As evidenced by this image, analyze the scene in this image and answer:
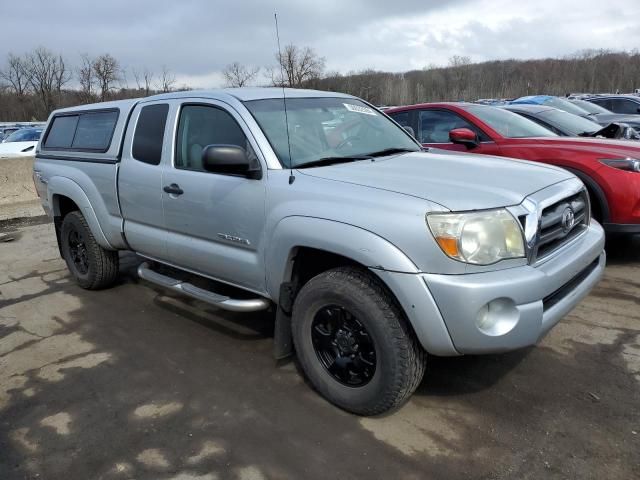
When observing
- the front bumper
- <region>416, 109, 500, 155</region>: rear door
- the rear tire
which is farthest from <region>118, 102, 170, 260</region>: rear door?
<region>416, 109, 500, 155</region>: rear door

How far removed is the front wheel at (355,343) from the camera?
9.12ft

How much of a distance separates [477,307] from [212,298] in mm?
1908

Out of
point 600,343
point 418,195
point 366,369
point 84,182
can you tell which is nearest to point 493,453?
point 366,369

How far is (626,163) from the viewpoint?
16.9 feet

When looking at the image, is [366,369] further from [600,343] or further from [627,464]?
[600,343]

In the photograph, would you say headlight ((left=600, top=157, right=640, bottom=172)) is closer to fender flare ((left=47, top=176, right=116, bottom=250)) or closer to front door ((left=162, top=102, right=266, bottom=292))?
front door ((left=162, top=102, right=266, bottom=292))

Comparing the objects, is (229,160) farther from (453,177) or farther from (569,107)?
(569,107)

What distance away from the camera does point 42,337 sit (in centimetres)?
440

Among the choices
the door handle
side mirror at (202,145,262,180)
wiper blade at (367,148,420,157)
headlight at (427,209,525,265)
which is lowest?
headlight at (427,209,525,265)

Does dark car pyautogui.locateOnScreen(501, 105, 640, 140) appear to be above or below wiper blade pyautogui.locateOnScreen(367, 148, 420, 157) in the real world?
below

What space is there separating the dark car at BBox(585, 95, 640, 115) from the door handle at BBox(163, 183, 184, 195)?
15.5 metres

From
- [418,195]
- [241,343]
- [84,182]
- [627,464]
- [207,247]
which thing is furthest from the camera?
[84,182]

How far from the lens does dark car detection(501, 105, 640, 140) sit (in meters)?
6.94

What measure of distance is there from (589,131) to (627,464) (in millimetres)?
5552
